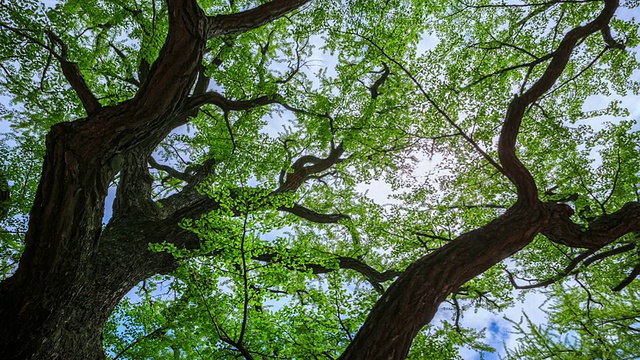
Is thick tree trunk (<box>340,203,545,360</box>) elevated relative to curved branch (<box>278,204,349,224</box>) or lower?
lower

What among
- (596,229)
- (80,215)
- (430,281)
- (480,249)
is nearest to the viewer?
(430,281)

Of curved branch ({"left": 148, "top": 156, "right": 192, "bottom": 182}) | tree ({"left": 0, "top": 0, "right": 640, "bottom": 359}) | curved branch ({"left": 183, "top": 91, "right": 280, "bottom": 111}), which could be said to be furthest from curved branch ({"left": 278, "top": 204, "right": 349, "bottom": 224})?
curved branch ({"left": 148, "top": 156, "right": 192, "bottom": 182})

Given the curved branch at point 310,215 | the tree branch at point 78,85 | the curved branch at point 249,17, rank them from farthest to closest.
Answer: the curved branch at point 310,215
the curved branch at point 249,17
the tree branch at point 78,85

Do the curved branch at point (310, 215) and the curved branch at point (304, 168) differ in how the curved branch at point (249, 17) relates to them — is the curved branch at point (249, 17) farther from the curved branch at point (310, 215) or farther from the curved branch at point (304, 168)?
the curved branch at point (310, 215)

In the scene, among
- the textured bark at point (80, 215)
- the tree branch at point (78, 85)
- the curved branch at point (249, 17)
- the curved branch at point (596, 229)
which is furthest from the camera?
the curved branch at point (249, 17)

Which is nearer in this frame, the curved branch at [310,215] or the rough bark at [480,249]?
the rough bark at [480,249]

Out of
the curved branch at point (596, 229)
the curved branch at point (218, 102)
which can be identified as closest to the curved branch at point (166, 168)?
the curved branch at point (218, 102)

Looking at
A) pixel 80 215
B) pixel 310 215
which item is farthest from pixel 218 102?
pixel 310 215

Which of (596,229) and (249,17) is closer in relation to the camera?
(596,229)

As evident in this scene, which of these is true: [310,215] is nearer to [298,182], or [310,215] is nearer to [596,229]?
[298,182]

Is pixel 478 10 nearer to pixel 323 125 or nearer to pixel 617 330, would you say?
pixel 323 125

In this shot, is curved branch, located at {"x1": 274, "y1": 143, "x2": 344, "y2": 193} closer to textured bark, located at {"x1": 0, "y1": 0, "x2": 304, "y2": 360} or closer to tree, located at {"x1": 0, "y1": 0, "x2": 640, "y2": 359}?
tree, located at {"x1": 0, "y1": 0, "x2": 640, "y2": 359}

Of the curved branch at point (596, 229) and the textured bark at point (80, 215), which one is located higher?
the curved branch at point (596, 229)

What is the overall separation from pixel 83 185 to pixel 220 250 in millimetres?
1722
